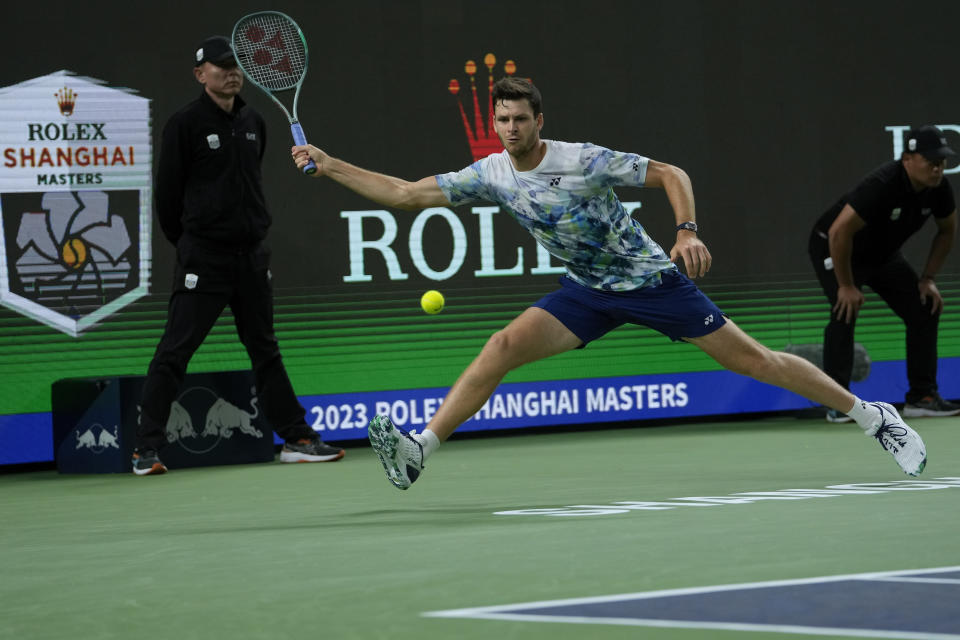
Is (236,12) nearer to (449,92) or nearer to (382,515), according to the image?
(449,92)

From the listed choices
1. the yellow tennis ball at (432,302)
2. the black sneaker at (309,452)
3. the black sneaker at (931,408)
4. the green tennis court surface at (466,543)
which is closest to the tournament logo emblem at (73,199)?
the green tennis court surface at (466,543)

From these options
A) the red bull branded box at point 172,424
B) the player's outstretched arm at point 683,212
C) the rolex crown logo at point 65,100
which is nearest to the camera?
the player's outstretched arm at point 683,212

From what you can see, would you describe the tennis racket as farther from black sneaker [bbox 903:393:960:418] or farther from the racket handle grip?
black sneaker [bbox 903:393:960:418]

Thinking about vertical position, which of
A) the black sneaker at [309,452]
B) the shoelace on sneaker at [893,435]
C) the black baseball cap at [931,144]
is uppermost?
the black baseball cap at [931,144]

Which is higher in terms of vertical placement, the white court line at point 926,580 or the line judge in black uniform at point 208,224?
the line judge in black uniform at point 208,224

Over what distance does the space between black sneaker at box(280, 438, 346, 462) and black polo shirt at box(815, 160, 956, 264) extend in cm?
359

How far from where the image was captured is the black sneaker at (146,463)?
27.0ft

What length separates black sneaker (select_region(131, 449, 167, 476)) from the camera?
8234 mm

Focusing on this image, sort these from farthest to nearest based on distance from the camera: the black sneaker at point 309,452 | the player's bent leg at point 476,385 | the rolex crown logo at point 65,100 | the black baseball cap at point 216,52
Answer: the rolex crown logo at point 65,100
the black sneaker at point 309,452
the black baseball cap at point 216,52
the player's bent leg at point 476,385

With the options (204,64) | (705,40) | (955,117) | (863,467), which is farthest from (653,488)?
(955,117)

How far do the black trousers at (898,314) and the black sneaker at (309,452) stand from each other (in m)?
3.39

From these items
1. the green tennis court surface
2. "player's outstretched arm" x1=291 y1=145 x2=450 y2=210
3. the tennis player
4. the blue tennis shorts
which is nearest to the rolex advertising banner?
the green tennis court surface

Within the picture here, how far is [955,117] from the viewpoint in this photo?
11352 mm

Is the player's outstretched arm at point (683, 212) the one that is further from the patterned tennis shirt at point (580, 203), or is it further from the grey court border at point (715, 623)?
the grey court border at point (715, 623)
